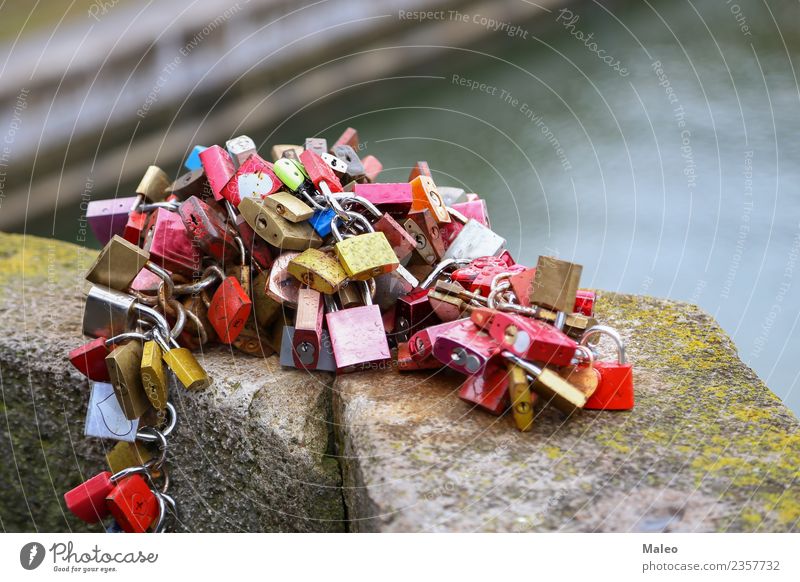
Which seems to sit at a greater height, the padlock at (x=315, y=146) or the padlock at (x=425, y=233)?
the padlock at (x=315, y=146)

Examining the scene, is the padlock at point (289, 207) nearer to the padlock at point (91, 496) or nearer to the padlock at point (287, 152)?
the padlock at point (287, 152)

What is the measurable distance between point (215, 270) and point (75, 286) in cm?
50

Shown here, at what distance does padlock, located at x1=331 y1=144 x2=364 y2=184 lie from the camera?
5.22 ft

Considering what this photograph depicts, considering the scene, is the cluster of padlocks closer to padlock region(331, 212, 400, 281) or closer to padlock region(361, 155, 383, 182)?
padlock region(331, 212, 400, 281)

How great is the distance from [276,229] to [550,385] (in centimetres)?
51

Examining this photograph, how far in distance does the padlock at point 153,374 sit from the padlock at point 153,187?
0.42 m

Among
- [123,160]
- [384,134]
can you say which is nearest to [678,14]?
[384,134]

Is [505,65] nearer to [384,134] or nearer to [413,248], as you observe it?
[384,134]

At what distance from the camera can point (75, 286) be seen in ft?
5.85

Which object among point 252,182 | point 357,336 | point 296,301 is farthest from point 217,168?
point 357,336

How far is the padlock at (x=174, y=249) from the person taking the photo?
1.46 metres

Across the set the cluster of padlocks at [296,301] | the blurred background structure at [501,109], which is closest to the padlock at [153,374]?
the cluster of padlocks at [296,301]

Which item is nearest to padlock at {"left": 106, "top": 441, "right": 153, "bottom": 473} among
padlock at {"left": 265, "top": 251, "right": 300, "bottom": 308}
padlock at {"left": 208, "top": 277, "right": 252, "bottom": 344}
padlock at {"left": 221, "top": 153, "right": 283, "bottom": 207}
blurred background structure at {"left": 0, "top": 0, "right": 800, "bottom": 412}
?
padlock at {"left": 208, "top": 277, "right": 252, "bottom": 344}

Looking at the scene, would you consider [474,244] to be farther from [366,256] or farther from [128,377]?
[128,377]
